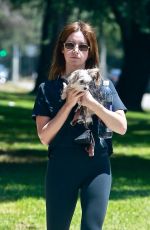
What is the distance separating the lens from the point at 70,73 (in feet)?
15.4

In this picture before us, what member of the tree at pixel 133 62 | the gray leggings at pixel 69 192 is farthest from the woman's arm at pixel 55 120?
the tree at pixel 133 62

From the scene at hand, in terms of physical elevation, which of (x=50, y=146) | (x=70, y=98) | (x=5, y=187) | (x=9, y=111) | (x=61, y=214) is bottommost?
(x=9, y=111)

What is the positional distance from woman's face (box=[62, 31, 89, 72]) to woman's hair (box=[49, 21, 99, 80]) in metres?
0.03

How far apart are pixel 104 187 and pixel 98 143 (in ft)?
Answer: 0.89

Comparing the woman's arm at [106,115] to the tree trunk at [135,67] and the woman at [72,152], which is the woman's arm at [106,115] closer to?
the woman at [72,152]

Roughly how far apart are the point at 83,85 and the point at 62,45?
458 millimetres

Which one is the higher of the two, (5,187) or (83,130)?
(83,130)

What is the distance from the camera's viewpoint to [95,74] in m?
4.59

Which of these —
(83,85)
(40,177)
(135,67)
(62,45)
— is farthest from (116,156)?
(135,67)

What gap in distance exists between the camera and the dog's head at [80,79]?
4414mm

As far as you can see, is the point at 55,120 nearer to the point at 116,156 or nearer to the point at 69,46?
the point at 69,46

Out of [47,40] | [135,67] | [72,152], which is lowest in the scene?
[47,40]

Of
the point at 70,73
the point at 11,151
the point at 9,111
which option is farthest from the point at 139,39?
the point at 70,73

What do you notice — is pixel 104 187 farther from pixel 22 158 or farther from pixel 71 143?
pixel 22 158
